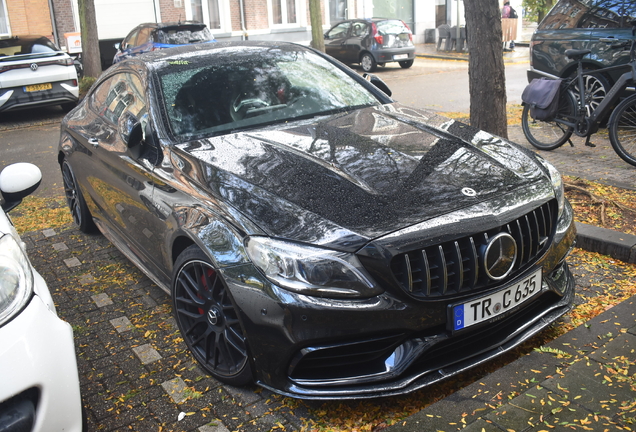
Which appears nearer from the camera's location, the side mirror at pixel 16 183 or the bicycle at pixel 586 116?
the side mirror at pixel 16 183

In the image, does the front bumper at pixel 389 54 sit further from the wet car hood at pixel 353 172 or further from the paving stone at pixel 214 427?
the paving stone at pixel 214 427

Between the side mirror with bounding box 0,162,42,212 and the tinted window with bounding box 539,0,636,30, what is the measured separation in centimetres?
711

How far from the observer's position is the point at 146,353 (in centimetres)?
376

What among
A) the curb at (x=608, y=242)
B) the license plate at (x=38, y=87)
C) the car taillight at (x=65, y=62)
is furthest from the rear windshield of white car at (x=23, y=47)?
the curb at (x=608, y=242)

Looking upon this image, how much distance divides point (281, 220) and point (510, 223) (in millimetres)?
1067

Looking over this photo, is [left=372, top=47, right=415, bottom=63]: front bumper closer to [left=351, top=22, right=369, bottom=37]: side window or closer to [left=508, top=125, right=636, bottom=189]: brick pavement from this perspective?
[left=351, top=22, right=369, bottom=37]: side window

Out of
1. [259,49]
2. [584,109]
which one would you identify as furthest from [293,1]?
[259,49]

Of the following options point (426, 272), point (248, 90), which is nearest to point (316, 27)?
point (248, 90)

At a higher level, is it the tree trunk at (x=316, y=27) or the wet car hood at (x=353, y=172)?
the tree trunk at (x=316, y=27)

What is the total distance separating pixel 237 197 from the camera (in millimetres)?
3195

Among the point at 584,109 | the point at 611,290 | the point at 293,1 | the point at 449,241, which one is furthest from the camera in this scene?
the point at 293,1

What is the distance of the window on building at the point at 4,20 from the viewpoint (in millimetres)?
22719

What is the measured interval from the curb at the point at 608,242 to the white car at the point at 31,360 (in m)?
3.67

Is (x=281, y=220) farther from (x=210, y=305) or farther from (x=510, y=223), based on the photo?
(x=510, y=223)
